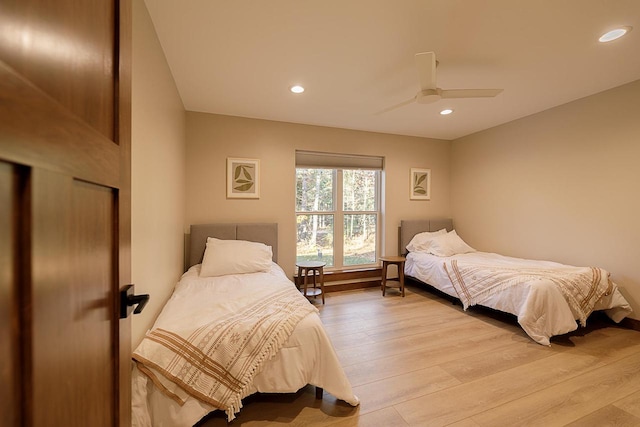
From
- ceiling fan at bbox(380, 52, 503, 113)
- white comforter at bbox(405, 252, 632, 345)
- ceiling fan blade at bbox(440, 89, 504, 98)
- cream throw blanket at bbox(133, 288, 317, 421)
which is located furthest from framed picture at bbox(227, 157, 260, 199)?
white comforter at bbox(405, 252, 632, 345)

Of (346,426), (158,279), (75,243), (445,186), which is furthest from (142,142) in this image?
(445,186)

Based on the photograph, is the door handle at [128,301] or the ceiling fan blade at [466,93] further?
the ceiling fan blade at [466,93]

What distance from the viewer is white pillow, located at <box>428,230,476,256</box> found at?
3970 mm

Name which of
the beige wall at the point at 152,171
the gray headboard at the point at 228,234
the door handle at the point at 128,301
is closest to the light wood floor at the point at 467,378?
the beige wall at the point at 152,171

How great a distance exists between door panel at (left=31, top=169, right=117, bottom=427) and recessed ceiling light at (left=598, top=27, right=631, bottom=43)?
10.5ft

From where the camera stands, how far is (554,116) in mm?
3336

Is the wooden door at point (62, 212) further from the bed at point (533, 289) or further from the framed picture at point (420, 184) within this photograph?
the framed picture at point (420, 184)

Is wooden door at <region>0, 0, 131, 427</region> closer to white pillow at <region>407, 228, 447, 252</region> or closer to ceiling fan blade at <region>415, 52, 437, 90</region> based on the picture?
ceiling fan blade at <region>415, 52, 437, 90</region>

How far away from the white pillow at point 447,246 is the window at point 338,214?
92cm

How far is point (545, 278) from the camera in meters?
2.58

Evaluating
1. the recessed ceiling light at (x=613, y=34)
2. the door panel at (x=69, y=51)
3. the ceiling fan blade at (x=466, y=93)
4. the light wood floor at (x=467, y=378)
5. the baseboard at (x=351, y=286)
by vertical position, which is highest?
the recessed ceiling light at (x=613, y=34)

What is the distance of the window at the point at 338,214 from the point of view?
4094 millimetres

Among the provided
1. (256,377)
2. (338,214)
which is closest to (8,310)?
(256,377)

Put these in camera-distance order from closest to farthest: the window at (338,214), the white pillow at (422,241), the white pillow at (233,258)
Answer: the white pillow at (233,258) < the window at (338,214) < the white pillow at (422,241)
